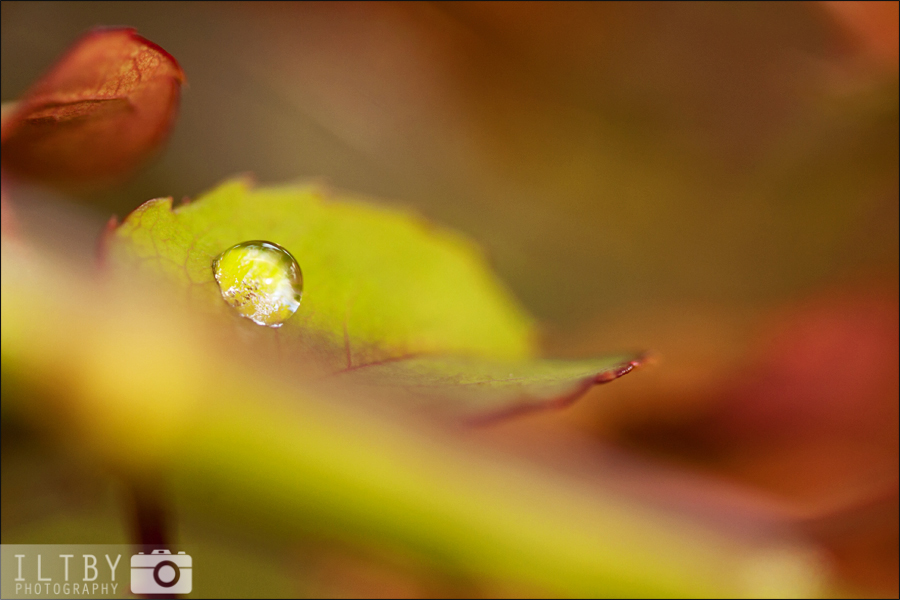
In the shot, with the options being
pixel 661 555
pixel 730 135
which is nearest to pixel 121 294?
pixel 661 555

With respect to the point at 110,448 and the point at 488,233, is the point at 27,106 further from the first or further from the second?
the point at 488,233

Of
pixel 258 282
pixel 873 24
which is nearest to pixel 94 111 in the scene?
pixel 258 282

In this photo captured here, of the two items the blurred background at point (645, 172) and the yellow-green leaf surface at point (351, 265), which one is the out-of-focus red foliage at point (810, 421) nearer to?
the blurred background at point (645, 172)

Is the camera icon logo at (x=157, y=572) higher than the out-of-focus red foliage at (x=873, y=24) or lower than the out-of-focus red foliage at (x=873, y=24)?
lower

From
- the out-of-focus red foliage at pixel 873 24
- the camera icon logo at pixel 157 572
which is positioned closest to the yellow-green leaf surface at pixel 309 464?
the camera icon logo at pixel 157 572

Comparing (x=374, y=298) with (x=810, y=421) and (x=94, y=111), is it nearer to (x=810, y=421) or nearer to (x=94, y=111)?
(x=94, y=111)

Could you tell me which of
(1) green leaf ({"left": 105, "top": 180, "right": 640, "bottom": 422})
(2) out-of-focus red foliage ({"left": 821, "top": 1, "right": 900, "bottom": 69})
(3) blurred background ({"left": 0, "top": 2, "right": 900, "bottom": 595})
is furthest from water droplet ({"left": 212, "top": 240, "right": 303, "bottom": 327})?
(2) out-of-focus red foliage ({"left": 821, "top": 1, "right": 900, "bottom": 69})
